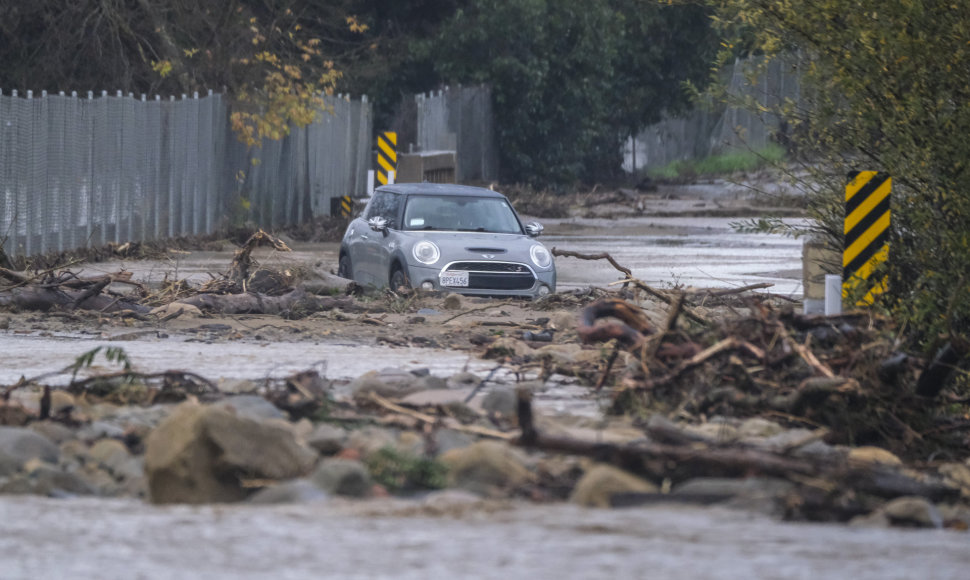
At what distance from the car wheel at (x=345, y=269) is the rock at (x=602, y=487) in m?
11.7

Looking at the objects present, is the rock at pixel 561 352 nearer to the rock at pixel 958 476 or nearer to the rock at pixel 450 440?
the rock at pixel 450 440

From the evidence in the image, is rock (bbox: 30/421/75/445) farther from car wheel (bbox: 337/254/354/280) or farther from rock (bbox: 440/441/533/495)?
car wheel (bbox: 337/254/354/280)

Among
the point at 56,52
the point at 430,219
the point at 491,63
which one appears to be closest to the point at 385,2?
the point at 491,63

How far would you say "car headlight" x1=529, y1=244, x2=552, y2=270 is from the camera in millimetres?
16725

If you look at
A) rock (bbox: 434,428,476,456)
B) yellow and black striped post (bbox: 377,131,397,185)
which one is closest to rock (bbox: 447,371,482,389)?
→ rock (bbox: 434,428,476,456)

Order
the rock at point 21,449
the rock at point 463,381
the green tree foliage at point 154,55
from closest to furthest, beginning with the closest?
the rock at point 21,449 → the rock at point 463,381 → the green tree foliage at point 154,55

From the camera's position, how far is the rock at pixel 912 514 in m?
6.52

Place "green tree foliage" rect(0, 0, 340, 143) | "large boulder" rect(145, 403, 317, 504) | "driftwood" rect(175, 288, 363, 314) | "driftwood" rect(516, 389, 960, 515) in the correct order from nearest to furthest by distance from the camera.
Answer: "large boulder" rect(145, 403, 317, 504) < "driftwood" rect(516, 389, 960, 515) < "driftwood" rect(175, 288, 363, 314) < "green tree foliage" rect(0, 0, 340, 143)

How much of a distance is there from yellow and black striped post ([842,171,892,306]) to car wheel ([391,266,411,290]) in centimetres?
630

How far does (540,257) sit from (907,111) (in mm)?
6760

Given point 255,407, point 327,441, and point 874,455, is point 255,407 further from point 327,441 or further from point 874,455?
point 874,455

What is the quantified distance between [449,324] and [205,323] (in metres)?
2.28

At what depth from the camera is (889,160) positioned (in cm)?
1092

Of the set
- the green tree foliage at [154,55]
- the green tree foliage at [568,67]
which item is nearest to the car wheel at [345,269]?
the green tree foliage at [154,55]
